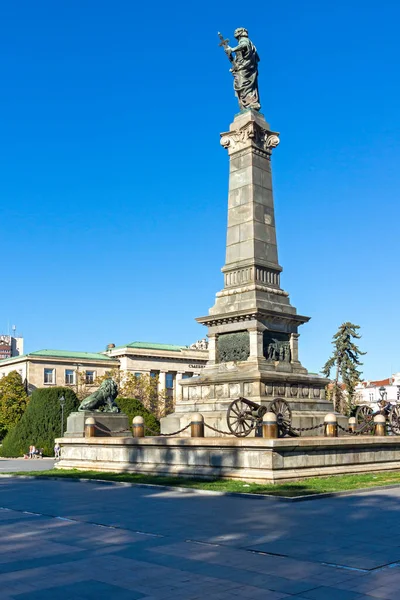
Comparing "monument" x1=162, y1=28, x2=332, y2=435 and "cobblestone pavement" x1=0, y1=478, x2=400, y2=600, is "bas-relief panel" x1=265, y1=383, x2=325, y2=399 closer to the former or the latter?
"monument" x1=162, y1=28, x2=332, y2=435

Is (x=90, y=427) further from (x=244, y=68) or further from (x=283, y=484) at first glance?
(x=244, y=68)

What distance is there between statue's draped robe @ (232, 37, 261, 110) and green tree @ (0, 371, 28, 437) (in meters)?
50.2

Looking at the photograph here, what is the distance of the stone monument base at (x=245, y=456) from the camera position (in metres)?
17.9

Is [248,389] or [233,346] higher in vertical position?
[233,346]

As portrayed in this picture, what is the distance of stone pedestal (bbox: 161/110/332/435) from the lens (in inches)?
961

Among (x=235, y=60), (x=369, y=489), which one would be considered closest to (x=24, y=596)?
(x=369, y=489)

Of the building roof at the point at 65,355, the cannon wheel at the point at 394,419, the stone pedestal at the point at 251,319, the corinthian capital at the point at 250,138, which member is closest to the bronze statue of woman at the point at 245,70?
the stone pedestal at the point at 251,319

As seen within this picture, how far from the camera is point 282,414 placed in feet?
73.4

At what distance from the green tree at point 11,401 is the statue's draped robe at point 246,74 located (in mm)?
50235

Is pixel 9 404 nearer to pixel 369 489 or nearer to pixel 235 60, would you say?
pixel 235 60

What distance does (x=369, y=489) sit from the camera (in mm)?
16625

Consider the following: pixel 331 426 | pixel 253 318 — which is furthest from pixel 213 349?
pixel 331 426

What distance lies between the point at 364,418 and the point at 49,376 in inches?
2837

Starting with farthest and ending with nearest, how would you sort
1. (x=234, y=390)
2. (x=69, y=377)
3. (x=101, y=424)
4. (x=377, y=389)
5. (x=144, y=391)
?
1. (x=377, y=389)
2. (x=69, y=377)
3. (x=144, y=391)
4. (x=101, y=424)
5. (x=234, y=390)
